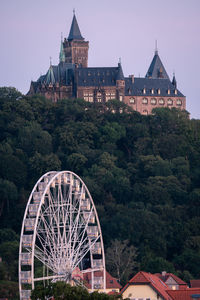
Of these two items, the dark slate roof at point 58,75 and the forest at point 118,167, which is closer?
the forest at point 118,167

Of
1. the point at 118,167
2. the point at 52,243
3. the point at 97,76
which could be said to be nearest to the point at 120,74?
the point at 97,76

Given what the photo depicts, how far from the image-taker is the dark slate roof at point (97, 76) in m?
168

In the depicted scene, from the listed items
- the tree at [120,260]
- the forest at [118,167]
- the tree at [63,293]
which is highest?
the forest at [118,167]

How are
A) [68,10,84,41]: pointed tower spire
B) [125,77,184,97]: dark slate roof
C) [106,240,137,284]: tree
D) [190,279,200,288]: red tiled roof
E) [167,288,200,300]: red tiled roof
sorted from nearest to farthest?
[167,288,200,300]: red tiled roof, [190,279,200,288]: red tiled roof, [106,240,137,284]: tree, [125,77,184,97]: dark slate roof, [68,10,84,41]: pointed tower spire

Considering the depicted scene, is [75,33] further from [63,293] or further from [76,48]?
[63,293]

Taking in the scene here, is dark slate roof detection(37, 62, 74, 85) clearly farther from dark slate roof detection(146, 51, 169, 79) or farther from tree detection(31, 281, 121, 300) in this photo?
tree detection(31, 281, 121, 300)

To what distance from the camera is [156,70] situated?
184375 millimetres

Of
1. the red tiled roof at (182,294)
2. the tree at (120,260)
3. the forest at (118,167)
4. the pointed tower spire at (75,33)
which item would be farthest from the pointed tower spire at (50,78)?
the red tiled roof at (182,294)

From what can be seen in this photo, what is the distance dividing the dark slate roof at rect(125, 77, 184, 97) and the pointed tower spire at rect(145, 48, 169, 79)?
432cm

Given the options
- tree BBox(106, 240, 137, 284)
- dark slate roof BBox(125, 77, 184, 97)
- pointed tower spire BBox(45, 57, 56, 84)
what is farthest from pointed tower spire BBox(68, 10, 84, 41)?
tree BBox(106, 240, 137, 284)

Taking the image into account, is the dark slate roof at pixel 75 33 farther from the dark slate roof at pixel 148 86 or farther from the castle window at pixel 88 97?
the castle window at pixel 88 97

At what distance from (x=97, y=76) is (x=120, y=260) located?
62104mm

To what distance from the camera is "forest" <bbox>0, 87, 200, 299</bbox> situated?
11775 cm

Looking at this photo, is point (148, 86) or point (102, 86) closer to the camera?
point (102, 86)
